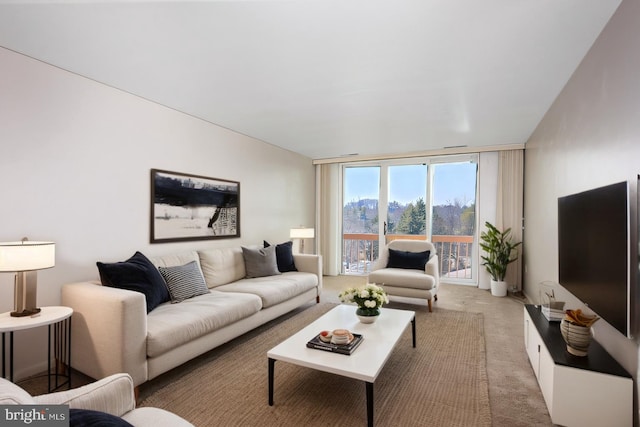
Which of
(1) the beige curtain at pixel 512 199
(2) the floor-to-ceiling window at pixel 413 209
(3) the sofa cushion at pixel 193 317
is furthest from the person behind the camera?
(2) the floor-to-ceiling window at pixel 413 209

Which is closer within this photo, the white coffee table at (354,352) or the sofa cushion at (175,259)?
the white coffee table at (354,352)

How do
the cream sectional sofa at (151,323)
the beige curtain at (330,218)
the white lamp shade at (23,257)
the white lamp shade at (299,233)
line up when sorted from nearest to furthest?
the white lamp shade at (23,257)
the cream sectional sofa at (151,323)
the white lamp shade at (299,233)
the beige curtain at (330,218)

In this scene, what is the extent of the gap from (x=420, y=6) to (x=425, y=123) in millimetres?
2356

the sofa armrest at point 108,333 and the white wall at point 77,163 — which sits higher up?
the white wall at point 77,163

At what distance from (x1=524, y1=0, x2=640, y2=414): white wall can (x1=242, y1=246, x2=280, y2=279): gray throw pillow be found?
121 inches

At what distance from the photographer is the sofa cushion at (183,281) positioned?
9.55 feet

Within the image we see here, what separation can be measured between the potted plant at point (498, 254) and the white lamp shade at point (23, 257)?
5.30 meters

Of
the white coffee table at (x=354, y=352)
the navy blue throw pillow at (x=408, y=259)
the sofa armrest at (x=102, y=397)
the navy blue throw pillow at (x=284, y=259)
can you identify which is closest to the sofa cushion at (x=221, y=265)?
the navy blue throw pillow at (x=284, y=259)

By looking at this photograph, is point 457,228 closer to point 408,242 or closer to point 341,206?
point 408,242

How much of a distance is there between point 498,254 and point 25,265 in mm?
5575

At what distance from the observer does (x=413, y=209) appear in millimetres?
6008

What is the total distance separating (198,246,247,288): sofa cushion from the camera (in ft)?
11.8

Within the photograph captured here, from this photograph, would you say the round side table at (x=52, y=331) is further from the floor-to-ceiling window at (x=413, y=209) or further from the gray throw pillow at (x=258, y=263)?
the floor-to-ceiling window at (x=413, y=209)

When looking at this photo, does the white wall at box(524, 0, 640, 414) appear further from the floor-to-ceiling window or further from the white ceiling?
the floor-to-ceiling window
